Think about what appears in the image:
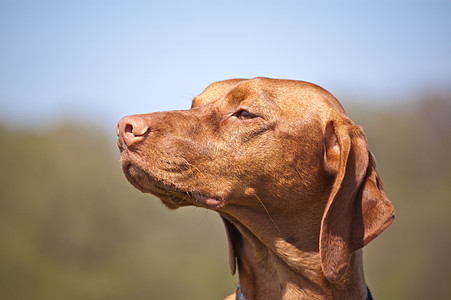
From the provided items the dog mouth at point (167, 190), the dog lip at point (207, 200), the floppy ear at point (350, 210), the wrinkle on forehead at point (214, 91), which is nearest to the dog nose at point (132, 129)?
the dog mouth at point (167, 190)

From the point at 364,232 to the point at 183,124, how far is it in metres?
1.49

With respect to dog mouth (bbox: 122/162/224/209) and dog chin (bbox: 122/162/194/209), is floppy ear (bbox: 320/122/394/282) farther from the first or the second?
dog chin (bbox: 122/162/194/209)

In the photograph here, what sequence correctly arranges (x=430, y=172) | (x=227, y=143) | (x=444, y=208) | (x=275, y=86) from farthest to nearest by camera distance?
1. (x=430, y=172)
2. (x=444, y=208)
3. (x=275, y=86)
4. (x=227, y=143)

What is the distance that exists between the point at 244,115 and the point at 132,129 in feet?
2.88

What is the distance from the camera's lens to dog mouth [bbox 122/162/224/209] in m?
3.46

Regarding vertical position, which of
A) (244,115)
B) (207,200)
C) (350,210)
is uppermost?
(244,115)

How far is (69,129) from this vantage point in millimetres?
49438

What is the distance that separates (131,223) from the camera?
47.8 metres

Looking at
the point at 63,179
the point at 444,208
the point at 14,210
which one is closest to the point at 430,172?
the point at 444,208

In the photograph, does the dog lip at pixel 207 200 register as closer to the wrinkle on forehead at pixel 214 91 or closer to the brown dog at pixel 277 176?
the brown dog at pixel 277 176

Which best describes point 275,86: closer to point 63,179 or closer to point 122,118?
point 122,118

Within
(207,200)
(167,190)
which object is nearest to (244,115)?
(207,200)

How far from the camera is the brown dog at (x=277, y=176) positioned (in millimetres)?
3508

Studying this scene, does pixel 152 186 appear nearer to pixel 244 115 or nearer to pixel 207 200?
pixel 207 200
